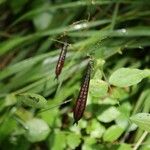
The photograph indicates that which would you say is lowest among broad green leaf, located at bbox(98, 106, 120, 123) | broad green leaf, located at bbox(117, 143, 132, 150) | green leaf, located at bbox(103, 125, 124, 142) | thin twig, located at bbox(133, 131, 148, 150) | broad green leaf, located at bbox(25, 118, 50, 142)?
broad green leaf, located at bbox(117, 143, 132, 150)

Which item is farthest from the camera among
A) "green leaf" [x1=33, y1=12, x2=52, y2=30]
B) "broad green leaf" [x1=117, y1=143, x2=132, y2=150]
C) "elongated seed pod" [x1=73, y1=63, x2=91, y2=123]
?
"green leaf" [x1=33, y1=12, x2=52, y2=30]

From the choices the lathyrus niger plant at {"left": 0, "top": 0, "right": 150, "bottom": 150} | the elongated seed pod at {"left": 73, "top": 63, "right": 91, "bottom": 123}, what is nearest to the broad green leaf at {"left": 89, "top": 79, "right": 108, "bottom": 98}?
the lathyrus niger plant at {"left": 0, "top": 0, "right": 150, "bottom": 150}

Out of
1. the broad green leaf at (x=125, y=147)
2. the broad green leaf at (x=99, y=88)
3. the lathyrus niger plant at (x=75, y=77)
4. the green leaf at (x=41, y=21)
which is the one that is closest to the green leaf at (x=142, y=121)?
the lathyrus niger plant at (x=75, y=77)

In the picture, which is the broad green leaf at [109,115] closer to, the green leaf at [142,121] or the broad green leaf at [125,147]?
the broad green leaf at [125,147]

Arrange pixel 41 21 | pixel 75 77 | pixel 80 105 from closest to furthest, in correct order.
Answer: pixel 80 105, pixel 75 77, pixel 41 21

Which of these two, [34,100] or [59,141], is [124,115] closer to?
[59,141]

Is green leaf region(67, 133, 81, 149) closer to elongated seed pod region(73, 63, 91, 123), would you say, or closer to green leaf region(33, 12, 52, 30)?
elongated seed pod region(73, 63, 91, 123)

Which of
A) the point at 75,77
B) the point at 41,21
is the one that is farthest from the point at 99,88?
the point at 41,21
